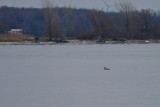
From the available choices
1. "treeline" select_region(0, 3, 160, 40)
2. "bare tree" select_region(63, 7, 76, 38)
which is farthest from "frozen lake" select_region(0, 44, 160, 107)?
"bare tree" select_region(63, 7, 76, 38)

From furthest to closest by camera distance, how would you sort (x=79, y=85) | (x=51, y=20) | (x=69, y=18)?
(x=69, y=18) → (x=51, y=20) → (x=79, y=85)

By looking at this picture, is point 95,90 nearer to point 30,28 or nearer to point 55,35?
point 55,35

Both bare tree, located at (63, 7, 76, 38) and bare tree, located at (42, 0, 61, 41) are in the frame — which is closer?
bare tree, located at (42, 0, 61, 41)

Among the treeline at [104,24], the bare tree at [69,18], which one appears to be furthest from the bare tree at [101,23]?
the bare tree at [69,18]

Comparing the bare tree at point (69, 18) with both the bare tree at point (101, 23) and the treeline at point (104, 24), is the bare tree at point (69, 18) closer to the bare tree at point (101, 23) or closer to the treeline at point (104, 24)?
the treeline at point (104, 24)

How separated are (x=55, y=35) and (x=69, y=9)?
40.9 ft

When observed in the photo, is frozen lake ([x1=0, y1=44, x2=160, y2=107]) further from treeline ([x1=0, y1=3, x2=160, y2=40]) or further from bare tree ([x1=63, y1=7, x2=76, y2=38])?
bare tree ([x1=63, y1=7, x2=76, y2=38])

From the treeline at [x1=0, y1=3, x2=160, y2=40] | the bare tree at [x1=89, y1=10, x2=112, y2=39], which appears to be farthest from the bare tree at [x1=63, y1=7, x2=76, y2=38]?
the bare tree at [x1=89, y1=10, x2=112, y2=39]

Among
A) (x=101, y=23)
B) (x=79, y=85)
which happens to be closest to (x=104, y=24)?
(x=101, y=23)

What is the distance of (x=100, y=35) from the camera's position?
46.4 m

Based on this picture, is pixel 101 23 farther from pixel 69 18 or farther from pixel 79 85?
pixel 79 85

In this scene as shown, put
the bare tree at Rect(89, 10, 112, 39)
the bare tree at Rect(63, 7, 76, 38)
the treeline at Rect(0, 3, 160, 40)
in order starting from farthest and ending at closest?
the bare tree at Rect(63, 7, 76, 38)
the bare tree at Rect(89, 10, 112, 39)
the treeline at Rect(0, 3, 160, 40)

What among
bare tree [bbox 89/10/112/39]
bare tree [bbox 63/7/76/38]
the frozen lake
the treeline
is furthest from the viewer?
bare tree [bbox 63/7/76/38]

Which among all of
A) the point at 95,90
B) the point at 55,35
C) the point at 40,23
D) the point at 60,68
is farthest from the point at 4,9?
the point at 95,90
